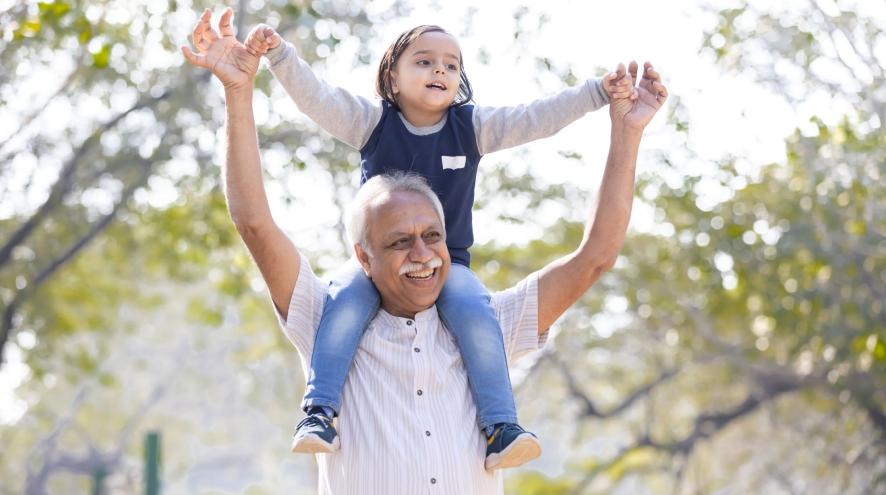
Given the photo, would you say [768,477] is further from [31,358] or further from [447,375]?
[447,375]

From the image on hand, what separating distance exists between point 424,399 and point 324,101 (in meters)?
0.84

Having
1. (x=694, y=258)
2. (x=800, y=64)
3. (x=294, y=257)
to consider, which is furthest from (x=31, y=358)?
(x=294, y=257)

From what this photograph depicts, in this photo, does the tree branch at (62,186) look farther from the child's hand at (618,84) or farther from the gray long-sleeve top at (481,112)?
the child's hand at (618,84)

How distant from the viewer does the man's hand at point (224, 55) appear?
3.40 m

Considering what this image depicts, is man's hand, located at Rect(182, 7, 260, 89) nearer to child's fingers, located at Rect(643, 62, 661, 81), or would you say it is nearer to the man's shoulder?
the man's shoulder

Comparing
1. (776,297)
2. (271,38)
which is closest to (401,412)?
(271,38)

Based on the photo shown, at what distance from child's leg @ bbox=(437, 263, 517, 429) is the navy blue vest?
0.72ft

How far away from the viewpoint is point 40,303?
17125 mm

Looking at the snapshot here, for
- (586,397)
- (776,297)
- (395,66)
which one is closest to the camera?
(395,66)

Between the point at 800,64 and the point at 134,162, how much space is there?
7.46m

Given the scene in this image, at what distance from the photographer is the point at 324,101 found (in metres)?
3.71

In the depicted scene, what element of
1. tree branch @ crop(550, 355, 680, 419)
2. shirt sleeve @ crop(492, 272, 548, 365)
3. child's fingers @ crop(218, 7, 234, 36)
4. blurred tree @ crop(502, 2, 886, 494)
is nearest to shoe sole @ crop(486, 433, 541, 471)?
shirt sleeve @ crop(492, 272, 548, 365)

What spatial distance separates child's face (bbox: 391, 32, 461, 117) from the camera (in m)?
3.76

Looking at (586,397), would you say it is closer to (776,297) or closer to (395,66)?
(776,297)
